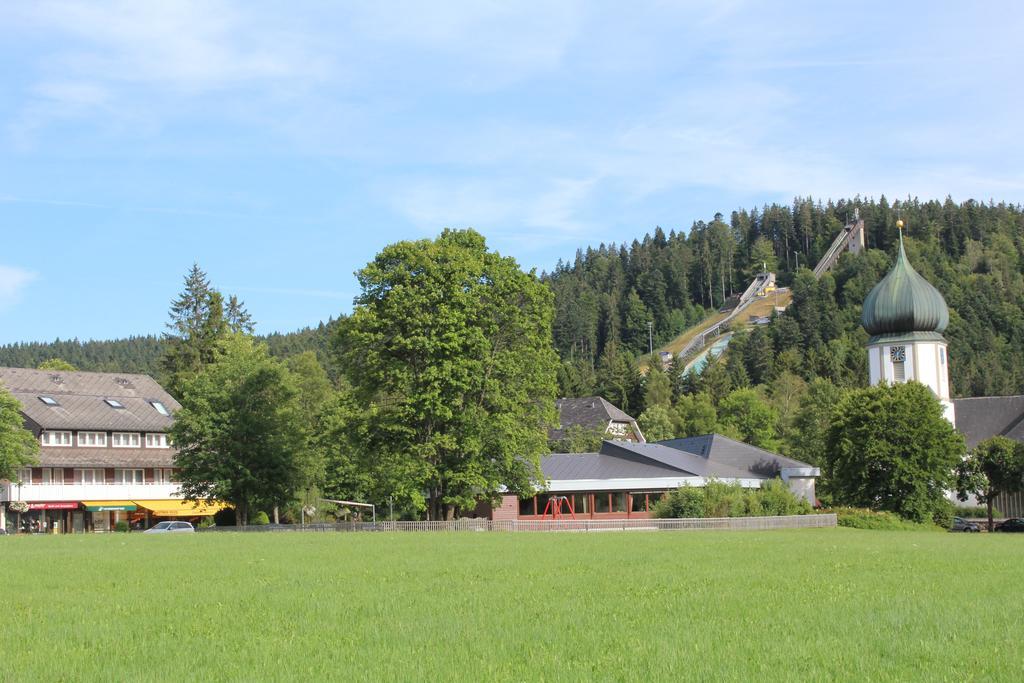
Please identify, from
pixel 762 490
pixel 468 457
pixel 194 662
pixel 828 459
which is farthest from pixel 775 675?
pixel 828 459

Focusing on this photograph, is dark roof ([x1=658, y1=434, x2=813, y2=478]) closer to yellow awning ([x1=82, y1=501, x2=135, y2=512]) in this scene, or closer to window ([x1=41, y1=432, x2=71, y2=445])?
yellow awning ([x1=82, y1=501, x2=135, y2=512])

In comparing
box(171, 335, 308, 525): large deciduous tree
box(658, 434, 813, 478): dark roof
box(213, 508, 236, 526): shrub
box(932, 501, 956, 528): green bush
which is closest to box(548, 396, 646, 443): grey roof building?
box(658, 434, 813, 478): dark roof

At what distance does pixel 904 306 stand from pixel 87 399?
5889cm

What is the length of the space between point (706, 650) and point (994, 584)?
34.1 feet

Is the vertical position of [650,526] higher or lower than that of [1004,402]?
lower

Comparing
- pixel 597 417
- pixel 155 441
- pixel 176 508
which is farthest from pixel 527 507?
pixel 597 417

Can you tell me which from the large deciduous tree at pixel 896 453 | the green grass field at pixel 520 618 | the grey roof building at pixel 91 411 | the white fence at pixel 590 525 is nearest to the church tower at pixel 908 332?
the large deciduous tree at pixel 896 453

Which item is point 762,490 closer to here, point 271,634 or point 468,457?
point 468,457

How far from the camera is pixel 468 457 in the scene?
5553cm

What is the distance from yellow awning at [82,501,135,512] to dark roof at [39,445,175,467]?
250 cm

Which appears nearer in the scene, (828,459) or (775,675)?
(775,675)

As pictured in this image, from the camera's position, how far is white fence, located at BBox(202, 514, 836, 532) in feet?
183

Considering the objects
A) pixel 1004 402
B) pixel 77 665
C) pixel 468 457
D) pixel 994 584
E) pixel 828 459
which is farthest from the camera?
pixel 1004 402

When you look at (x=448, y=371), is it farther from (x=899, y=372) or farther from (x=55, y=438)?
(x=899, y=372)
